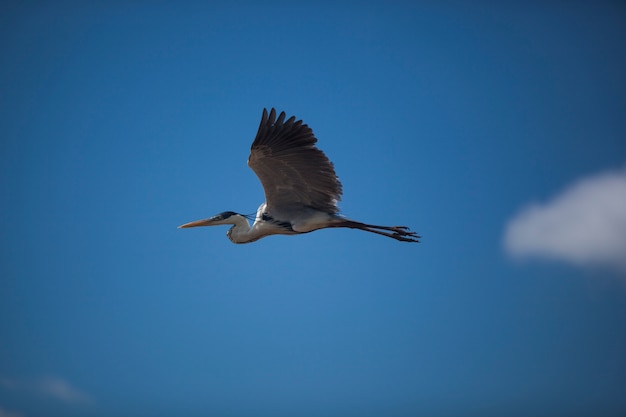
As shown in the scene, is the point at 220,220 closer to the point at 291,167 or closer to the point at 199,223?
the point at 199,223

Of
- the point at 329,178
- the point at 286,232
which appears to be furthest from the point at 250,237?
the point at 329,178

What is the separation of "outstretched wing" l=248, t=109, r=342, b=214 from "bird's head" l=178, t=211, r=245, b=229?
73 cm

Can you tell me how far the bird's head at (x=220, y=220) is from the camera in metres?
12.1

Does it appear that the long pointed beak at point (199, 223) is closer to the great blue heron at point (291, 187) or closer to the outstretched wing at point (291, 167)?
the great blue heron at point (291, 187)

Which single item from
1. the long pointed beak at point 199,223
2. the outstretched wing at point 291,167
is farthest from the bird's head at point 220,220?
the outstretched wing at point 291,167

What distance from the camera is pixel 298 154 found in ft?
36.2

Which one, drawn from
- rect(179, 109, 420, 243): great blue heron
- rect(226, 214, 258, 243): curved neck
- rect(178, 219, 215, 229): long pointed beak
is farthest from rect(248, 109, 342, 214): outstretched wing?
rect(178, 219, 215, 229): long pointed beak

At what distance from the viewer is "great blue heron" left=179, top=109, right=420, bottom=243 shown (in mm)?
10977

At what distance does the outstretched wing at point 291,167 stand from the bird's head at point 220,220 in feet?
2.39

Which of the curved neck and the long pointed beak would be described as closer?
the curved neck

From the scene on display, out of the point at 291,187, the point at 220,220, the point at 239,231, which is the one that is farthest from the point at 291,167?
the point at 220,220

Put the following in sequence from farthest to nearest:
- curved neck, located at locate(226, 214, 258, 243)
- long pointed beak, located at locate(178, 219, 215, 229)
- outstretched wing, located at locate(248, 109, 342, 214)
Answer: long pointed beak, located at locate(178, 219, 215, 229)
curved neck, located at locate(226, 214, 258, 243)
outstretched wing, located at locate(248, 109, 342, 214)

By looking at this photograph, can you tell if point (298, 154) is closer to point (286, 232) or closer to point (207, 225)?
point (286, 232)

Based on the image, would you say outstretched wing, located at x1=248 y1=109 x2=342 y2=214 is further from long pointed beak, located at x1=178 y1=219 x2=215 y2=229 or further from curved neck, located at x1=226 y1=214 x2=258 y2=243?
long pointed beak, located at x1=178 y1=219 x2=215 y2=229
